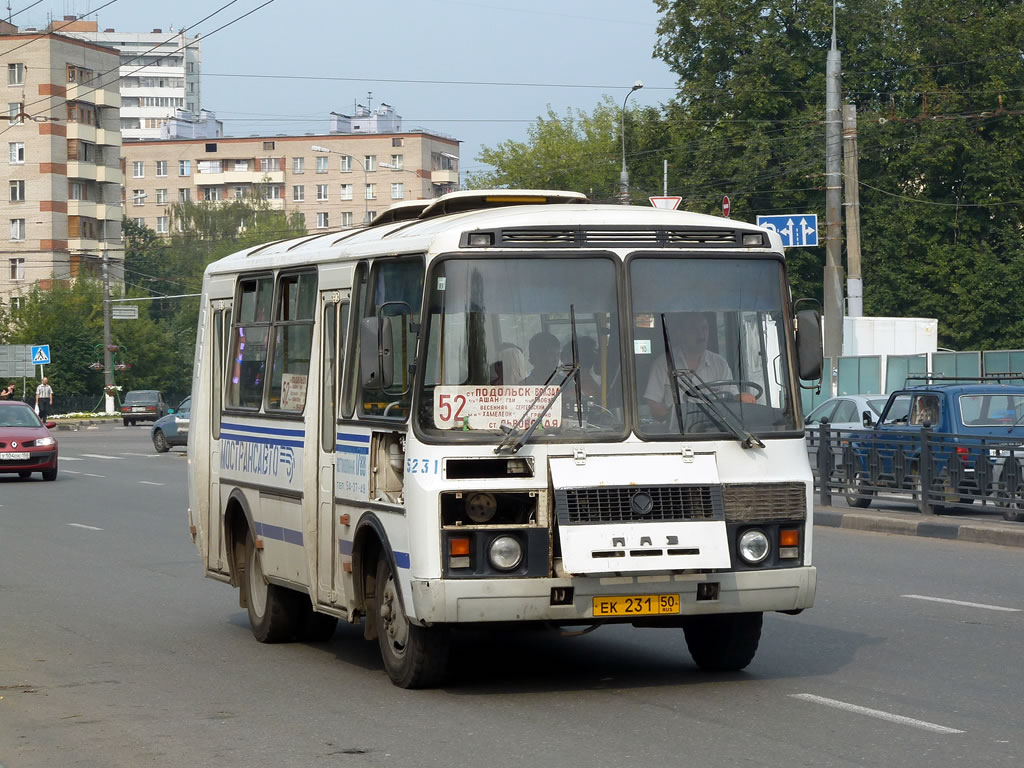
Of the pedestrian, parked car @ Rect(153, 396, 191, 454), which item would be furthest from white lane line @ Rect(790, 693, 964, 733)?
the pedestrian

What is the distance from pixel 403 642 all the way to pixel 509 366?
1554mm

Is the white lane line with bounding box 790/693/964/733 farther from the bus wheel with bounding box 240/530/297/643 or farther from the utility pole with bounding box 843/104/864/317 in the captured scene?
the utility pole with bounding box 843/104/864/317

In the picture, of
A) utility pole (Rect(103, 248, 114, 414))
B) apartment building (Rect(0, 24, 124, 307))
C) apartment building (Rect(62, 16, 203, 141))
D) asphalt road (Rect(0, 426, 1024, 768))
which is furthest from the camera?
apartment building (Rect(62, 16, 203, 141))

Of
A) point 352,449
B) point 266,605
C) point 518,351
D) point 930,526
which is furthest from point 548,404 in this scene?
point 930,526

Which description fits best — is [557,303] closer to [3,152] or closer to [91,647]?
[91,647]

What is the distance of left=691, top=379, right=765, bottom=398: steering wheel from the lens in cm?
873

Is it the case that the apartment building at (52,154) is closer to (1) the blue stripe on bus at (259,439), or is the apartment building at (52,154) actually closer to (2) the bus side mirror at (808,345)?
(1) the blue stripe on bus at (259,439)

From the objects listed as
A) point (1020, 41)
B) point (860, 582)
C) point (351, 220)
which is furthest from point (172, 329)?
point (860, 582)

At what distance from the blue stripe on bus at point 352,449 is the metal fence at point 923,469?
10.4 metres

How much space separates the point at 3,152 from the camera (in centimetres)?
10238

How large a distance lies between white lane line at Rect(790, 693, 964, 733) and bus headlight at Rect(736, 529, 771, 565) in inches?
27.9

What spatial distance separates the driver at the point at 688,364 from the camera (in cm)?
863

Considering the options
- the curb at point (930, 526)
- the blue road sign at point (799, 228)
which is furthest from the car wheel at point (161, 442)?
the curb at point (930, 526)

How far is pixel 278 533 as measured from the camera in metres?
10.6
